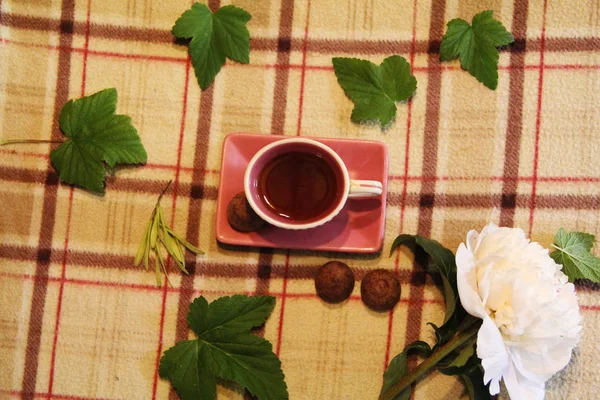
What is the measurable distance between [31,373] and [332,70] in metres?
0.61

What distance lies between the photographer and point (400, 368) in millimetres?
824

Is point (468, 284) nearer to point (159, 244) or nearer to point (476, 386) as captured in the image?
point (476, 386)

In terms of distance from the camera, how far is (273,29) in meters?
0.88

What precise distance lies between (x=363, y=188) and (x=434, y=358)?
248mm

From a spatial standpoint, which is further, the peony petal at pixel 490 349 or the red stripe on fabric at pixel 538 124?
the red stripe on fabric at pixel 538 124

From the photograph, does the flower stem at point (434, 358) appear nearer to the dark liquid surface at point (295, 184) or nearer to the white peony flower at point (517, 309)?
→ the white peony flower at point (517, 309)

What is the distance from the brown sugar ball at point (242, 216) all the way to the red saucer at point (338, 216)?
0.01 m

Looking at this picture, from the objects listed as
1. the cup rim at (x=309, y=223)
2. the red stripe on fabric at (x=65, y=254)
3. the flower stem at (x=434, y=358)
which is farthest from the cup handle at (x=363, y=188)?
the red stripe on fabric at (x=65, y=254)

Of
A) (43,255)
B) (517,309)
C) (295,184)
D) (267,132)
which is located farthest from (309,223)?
(43,255)

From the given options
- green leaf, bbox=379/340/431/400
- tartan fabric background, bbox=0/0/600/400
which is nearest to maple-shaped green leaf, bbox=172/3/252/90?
tartan fabric background, bbox=0/0/600/400

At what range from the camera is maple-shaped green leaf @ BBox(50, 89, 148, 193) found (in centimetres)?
84

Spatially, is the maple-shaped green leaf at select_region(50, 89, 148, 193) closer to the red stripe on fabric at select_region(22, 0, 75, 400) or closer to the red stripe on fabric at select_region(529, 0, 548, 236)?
the red stripe on fabric at select_region(22, 0, 75, 400)

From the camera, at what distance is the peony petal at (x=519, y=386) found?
77 centimetres

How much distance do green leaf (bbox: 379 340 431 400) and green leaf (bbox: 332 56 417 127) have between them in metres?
0.31
